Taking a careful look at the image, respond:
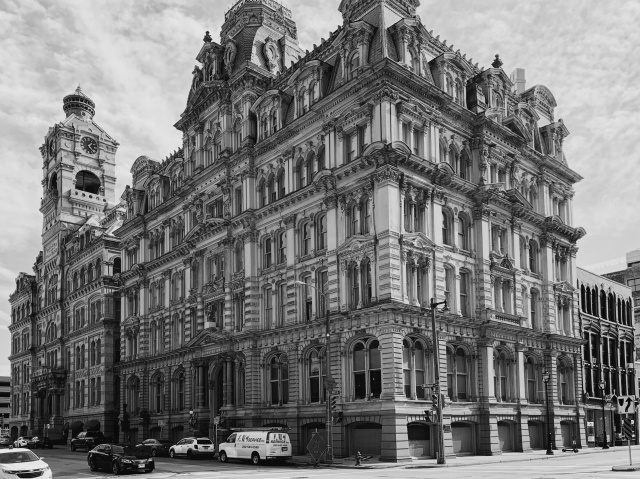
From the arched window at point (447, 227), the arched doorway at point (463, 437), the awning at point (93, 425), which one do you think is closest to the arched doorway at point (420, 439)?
the arched doorway at point (463, 437)

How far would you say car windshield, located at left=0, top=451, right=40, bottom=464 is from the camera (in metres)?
29.2

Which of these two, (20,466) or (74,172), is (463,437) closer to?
(20,466)

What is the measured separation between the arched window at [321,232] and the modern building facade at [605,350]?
2512 centimetres

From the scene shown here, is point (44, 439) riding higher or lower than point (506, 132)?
lower

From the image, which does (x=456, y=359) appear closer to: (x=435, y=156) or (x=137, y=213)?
(x=435, y=156)

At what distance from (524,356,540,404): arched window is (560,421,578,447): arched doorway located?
11.2 feet

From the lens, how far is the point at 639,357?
93.2 meters

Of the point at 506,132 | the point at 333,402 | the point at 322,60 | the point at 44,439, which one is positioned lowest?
the point at 44,439

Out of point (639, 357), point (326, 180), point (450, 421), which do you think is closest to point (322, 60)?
point (326, 180)

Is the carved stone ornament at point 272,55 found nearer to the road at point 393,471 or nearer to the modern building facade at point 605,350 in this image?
the road at point 393,471

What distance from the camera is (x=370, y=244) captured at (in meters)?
44.8

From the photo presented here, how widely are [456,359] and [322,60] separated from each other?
21805mm

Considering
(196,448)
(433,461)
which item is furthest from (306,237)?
(433,461)

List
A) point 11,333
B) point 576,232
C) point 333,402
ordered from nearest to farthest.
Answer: point 333,402
point 576,232
point 11,333
